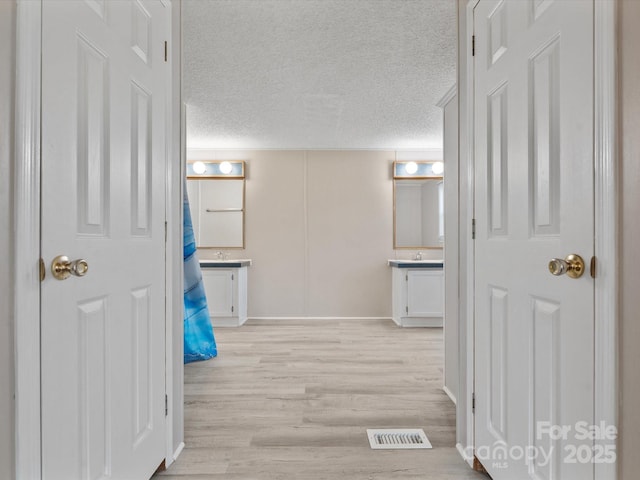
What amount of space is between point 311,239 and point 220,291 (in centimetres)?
145

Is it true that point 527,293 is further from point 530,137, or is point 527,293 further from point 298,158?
point 298,158

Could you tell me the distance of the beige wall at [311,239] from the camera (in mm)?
5441

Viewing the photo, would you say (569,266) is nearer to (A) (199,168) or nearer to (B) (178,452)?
(B) (178,452)

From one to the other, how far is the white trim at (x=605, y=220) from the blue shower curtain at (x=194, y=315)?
3.07m

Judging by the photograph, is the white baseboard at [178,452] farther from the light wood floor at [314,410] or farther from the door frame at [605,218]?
the door frame at [605,218]

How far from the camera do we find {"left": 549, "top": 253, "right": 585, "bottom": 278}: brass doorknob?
1.05 m

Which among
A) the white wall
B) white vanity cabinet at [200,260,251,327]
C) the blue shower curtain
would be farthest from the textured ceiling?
white vanity cabinet at [200,260,251,327]

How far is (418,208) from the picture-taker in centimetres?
552

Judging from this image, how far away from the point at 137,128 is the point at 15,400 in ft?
3.34

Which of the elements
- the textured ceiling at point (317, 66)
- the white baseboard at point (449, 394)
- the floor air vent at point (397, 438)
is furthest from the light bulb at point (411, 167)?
the floor air vent at point (397, 438)

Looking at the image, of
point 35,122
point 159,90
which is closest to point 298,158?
point 159,90

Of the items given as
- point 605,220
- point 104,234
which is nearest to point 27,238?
point 104,234

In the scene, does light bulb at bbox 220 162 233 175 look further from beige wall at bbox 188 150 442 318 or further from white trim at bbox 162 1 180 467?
white trim at bbox 162 1 180 467

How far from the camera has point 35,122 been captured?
98 centimetres
